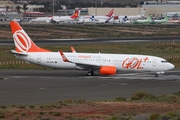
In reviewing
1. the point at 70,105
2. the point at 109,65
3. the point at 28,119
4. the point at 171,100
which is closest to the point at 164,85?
the point at 109,65

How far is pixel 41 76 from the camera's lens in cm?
6550

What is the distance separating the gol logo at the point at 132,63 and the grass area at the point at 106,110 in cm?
1875

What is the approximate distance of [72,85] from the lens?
190 ft

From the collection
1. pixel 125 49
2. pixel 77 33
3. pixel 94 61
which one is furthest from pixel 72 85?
pixel 77 33

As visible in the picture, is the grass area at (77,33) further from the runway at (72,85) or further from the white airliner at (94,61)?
the runway at (72,85)

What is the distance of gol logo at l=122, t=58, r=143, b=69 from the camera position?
66.4 m

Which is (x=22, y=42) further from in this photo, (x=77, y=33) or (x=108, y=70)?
(x=77, y=33)

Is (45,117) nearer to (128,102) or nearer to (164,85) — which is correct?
(128,102)

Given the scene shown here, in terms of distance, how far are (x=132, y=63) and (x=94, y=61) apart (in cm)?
469

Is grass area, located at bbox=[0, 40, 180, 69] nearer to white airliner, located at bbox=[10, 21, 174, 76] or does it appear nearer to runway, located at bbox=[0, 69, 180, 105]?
white airliner, located at bbox=[10, 21, 174, 76]

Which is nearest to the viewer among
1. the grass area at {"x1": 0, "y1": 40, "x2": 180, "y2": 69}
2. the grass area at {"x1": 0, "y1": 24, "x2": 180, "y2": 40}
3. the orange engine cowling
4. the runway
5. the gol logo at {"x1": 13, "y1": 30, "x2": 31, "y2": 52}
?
the runway

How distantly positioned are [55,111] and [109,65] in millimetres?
30013

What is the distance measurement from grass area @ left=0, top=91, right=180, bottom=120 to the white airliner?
62.1 ft

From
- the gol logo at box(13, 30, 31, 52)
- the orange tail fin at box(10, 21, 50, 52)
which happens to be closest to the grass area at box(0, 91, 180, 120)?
the orange tail fin at box(10, 21, 50, 52)
